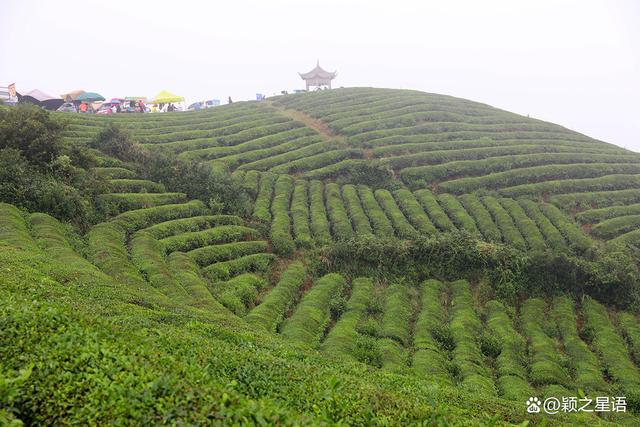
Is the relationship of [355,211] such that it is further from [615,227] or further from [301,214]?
[615,227]

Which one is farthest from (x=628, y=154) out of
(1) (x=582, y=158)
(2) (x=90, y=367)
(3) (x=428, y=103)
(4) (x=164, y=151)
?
(2) (x=90, y=367)

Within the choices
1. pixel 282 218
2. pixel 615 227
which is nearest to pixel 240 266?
pixel 282 218

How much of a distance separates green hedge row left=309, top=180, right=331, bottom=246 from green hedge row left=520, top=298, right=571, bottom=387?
48.6 feet

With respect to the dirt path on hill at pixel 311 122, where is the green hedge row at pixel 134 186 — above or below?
below

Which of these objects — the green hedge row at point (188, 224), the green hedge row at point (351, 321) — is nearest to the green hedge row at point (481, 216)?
the green hedge row at point (351, 321)

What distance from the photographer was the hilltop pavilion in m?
95.9

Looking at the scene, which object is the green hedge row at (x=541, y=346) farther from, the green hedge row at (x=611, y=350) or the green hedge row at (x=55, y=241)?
the green hedge row at (x=55, y=241)

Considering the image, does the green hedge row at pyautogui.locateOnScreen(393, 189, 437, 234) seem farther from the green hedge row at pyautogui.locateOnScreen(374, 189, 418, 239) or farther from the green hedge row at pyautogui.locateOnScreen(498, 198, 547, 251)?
the green hedge row at pyautogui.locateOnScreen(498, 198, 547, 251)

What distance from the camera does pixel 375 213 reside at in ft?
132

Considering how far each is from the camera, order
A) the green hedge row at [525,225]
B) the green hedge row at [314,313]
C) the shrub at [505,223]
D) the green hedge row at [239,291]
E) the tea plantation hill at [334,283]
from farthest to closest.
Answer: the shrub at [505,223], the green hedge row at [525,225], the green hedge row at [239,291], the green hedge row at [314,313], the tea plantation hill at [334,283]

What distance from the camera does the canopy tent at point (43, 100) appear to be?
59438mm

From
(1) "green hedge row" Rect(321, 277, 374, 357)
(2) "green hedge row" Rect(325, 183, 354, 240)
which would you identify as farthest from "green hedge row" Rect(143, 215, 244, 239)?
(1) "green hedge row" Rect(321, 277, 374, 357)

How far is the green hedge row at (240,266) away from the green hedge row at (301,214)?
3.29 metres

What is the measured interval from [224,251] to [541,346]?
65.4 ft
